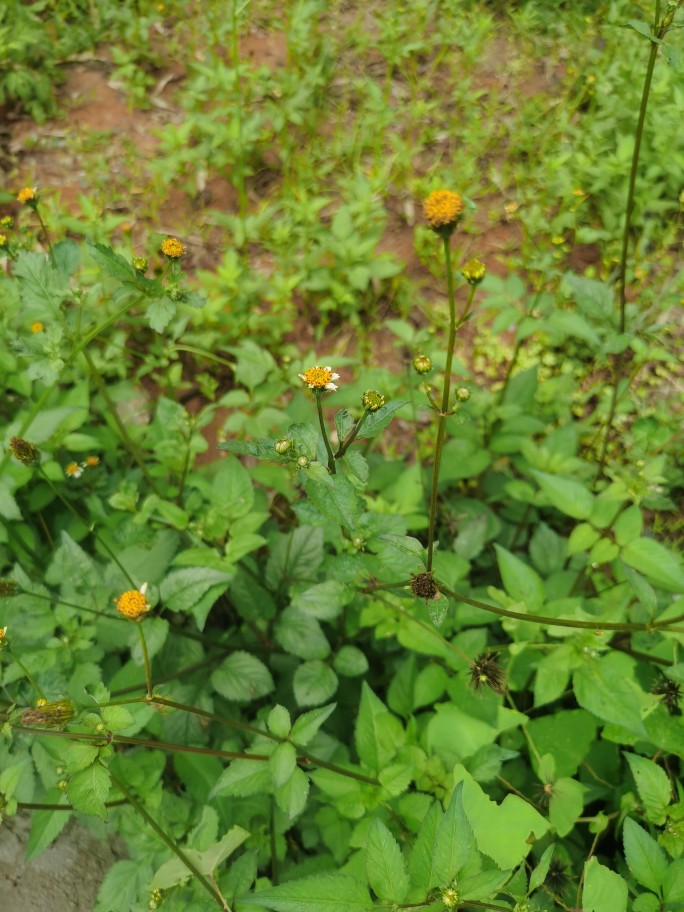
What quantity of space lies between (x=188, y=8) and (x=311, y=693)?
4468 mm

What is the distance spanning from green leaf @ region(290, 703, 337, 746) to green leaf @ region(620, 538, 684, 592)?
96cm

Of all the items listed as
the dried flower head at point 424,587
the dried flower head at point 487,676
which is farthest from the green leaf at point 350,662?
the dried flower head at point 424,587

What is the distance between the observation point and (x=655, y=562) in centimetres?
168

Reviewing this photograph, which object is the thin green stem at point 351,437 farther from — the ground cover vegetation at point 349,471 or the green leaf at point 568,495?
the green leaf at point 568,495

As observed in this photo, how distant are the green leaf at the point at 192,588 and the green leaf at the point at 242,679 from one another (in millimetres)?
294

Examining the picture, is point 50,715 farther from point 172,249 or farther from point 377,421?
point 172,249

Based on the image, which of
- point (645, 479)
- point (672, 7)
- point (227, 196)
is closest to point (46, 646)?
point (645, 479)

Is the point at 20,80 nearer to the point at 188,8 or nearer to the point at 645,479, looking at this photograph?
the point at 188,8

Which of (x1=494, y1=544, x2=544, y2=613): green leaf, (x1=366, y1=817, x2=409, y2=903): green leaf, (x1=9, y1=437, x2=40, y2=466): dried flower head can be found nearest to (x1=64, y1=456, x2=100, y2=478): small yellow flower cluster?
(x1=9, y1=437, x2=40, y2=466): dried flower head

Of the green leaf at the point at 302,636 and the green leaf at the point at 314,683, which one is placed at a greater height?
the green leaf at the point at 302,636

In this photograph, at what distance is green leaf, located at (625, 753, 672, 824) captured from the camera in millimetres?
1381

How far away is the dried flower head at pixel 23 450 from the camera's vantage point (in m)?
1.38

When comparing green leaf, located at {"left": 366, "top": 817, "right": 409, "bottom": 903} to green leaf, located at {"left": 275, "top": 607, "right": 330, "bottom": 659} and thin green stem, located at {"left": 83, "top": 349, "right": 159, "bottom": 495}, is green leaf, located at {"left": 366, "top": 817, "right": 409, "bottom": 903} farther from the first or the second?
thin green stem, located at {"left": 83, "top": 349, "right": 159, "bottom": 495}

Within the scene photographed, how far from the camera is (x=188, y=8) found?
4.09m
